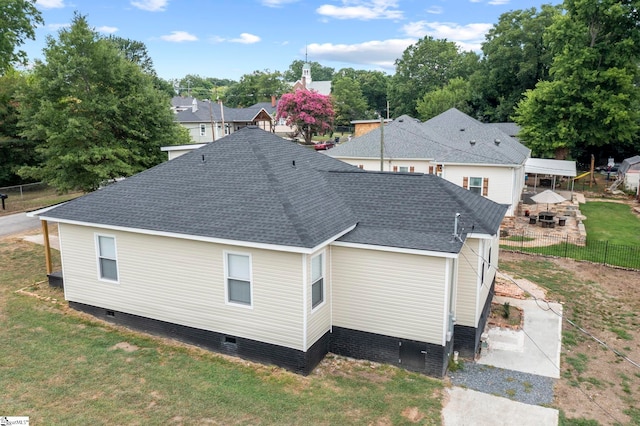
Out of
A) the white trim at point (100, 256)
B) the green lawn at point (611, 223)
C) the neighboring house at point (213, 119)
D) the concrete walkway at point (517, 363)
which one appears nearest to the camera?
the concrete walkway at point (517, 363)

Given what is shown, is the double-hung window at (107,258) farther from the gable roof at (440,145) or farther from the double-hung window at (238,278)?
the gable roof at (440,145)

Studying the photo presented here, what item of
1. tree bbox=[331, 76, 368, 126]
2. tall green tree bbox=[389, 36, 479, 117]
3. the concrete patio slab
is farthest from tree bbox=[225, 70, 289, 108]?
the concrete patio slab

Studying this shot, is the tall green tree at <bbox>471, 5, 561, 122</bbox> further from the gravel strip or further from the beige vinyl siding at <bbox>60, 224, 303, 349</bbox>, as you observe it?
the beige vinyl siding at <bbox>60, 224, 303, 349</bbox>

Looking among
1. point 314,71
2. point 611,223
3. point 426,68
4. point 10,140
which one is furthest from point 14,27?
point 314,71

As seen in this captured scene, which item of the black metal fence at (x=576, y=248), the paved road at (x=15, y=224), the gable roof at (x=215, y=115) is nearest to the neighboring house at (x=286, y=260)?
the black metal fence at (x=576, y=248)

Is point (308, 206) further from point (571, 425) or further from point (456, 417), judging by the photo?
point (571, 425)

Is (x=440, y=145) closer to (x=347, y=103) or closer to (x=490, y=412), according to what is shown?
(x=490, y=412)

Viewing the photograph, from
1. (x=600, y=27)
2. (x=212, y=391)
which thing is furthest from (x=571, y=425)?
(x=600, y=27)
